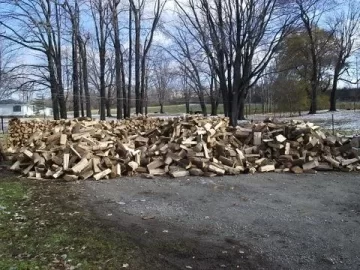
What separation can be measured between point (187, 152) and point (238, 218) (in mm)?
3957

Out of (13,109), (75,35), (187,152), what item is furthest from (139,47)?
(13,109)

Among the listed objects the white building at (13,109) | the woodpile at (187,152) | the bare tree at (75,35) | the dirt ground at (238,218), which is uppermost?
the bare tree at (75,35)

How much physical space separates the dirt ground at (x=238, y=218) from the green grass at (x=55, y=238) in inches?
9.7

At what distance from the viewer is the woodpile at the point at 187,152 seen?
8352mm

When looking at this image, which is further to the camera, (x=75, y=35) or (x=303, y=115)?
(x=303, y=115)

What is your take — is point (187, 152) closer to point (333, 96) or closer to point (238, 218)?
point (238, 218)

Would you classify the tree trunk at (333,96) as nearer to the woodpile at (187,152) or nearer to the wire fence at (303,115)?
the wire fence at (303,115)

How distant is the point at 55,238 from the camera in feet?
13.9

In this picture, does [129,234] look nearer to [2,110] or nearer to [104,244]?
[104,244]

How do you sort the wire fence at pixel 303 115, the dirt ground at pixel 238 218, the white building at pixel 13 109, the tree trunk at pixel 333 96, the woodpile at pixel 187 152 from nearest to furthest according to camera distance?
the dirt ground at pixel 238 218, the woodpile at pixel 187 152, the wire fence at pixel 303 115, the tree trunk at pixel 333 96, the white building at pixel 13 109

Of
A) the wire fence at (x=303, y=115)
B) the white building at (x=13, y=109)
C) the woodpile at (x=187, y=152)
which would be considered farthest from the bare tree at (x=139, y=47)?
the white building at (x=13, y=109)

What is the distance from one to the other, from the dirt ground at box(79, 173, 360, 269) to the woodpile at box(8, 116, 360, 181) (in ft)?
2.03

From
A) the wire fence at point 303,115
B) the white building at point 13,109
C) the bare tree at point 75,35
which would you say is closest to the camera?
the wire fence at point 303,115

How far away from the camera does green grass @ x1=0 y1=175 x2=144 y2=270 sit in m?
3.58
